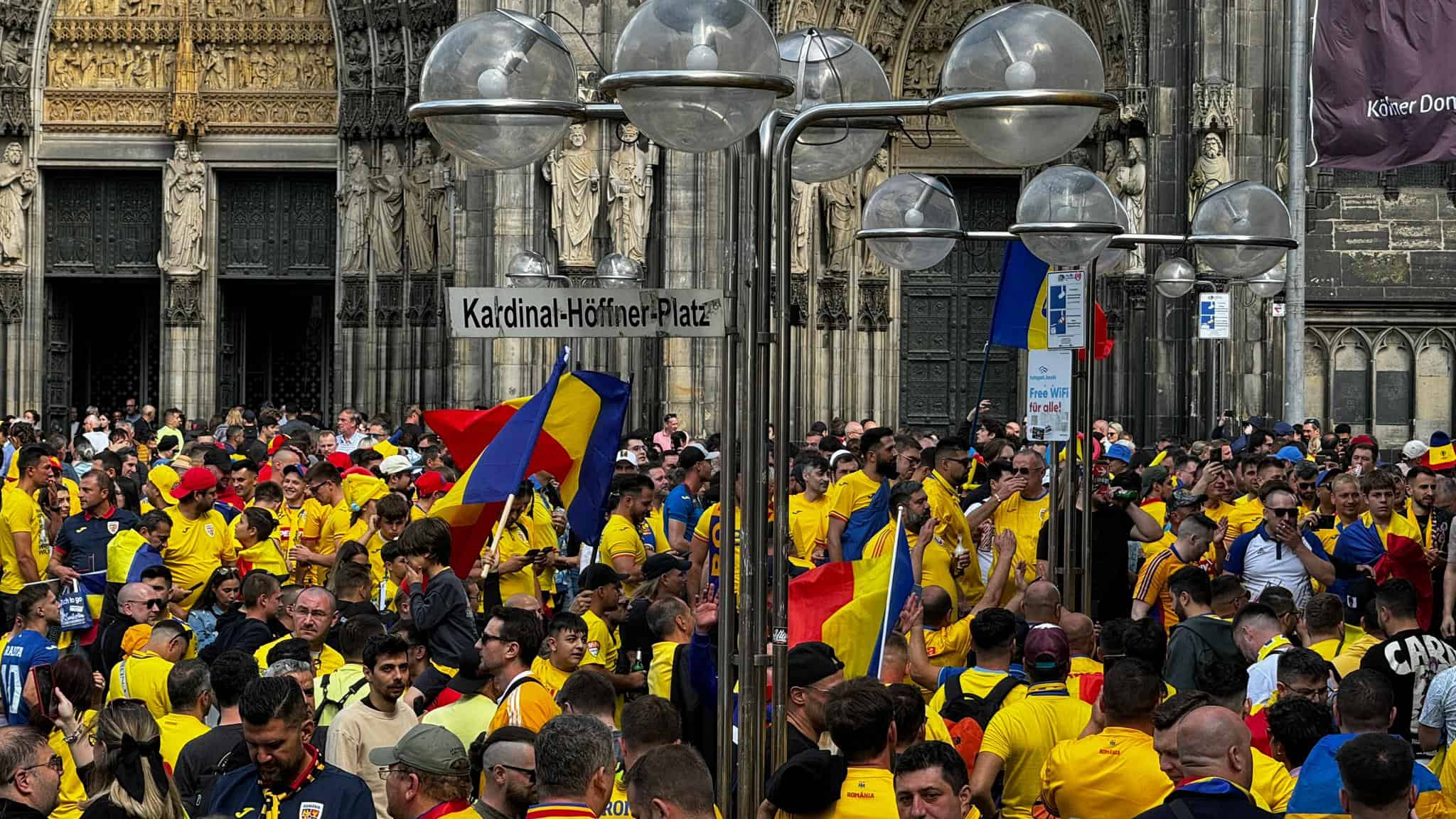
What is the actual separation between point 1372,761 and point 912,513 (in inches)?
206

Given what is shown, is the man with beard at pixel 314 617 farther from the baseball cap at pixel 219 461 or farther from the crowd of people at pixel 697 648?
the baseball cap at pixel 219 461

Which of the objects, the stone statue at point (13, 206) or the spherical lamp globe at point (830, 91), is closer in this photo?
the spherical lamp globe at point (830, 91)

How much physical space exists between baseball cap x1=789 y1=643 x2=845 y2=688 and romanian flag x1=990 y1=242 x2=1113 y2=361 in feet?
16.0

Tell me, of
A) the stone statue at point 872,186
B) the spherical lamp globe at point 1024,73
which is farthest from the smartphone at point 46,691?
the stone statue at point 872,186

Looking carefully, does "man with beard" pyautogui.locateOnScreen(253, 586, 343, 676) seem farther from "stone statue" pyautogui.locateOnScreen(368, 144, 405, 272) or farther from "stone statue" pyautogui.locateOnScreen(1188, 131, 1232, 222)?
"stone statue" pyautogui.locateOnScreen(368, 144, 405, 272)

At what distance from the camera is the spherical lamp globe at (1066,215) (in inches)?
378

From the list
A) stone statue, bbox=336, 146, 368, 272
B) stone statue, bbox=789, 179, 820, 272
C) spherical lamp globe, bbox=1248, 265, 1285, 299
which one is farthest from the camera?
stone statue, bbox=336, 146, 368, 272

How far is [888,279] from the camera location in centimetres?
2567

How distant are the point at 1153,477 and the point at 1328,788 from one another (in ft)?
25.6

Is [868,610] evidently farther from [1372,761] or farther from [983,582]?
[983,582]

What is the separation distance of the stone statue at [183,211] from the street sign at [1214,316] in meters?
13.8

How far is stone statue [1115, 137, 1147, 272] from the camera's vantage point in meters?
22.8

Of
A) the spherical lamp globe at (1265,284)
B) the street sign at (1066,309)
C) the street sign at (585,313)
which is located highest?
the spherical lamp globe at (1265,284)

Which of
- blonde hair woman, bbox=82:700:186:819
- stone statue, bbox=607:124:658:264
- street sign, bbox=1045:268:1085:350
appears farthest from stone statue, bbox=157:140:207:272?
blonde hair woman, bbox=82:700:186:819
